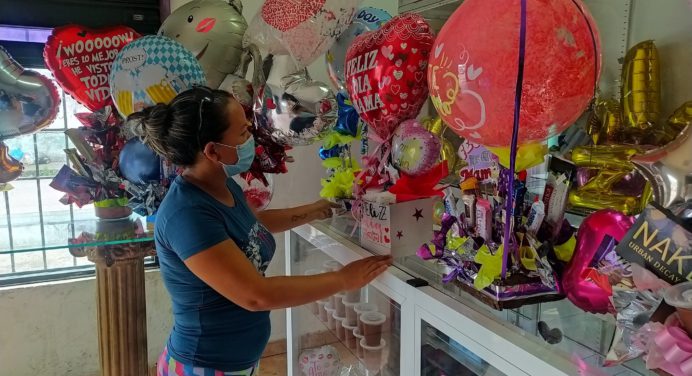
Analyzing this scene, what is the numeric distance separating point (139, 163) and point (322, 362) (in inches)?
41.9

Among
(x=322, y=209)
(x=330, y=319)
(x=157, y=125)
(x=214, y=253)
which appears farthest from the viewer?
(x=330, y=319)

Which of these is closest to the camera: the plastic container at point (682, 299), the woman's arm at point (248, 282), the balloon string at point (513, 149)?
the plastic container at point (682, 299)

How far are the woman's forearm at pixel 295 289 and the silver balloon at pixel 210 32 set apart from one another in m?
0.93

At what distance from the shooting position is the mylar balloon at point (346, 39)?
175 centimetres


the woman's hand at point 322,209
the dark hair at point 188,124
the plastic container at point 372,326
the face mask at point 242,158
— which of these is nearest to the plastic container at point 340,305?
the plastic container at point 372,326

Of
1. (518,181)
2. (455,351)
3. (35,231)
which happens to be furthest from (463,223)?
(35,231)

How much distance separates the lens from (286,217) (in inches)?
68.5

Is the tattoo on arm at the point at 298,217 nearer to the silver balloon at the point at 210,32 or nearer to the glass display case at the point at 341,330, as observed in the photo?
the glass display case at the point at 341,330

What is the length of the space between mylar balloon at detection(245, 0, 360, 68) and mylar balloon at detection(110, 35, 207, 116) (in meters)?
0.25

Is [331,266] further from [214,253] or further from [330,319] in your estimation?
[214,253]

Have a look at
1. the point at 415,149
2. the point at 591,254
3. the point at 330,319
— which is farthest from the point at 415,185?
the point at 330,319

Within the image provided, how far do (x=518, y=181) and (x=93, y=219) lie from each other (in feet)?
5.12

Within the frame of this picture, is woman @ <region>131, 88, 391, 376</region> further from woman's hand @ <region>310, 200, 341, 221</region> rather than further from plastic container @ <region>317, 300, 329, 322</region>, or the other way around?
plastic container @ <region>317, 300, 329, 322</region>

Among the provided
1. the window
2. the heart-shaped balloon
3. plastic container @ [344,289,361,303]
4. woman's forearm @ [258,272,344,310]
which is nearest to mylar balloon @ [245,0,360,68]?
woman's forearm @ [258,272,344,310]
